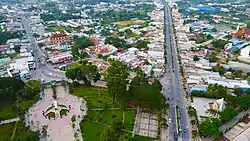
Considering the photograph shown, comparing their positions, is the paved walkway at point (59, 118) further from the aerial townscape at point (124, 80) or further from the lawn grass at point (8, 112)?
the lawn grass at point (8, 112)

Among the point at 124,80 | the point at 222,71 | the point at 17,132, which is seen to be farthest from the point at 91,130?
the point at 222,71

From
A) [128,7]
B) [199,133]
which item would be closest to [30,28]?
[128,7]

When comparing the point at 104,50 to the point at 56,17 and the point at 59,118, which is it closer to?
the point at 59,118

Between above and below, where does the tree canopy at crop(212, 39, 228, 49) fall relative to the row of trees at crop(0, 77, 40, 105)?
above

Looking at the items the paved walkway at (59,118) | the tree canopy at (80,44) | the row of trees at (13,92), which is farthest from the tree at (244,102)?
the tree canopy at (80,44)

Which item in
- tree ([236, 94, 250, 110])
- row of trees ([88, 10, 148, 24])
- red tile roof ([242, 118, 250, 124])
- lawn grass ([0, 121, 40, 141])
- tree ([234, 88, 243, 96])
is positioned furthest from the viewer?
row of trees ([88, 10, 148, 24])

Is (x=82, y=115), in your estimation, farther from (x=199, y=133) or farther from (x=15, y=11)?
(x=15, y=11)

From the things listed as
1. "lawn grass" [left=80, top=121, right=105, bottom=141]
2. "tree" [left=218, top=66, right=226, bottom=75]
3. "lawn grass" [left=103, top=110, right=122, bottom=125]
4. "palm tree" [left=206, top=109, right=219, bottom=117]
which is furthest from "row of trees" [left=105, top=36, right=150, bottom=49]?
"lawn grass" [left=80, top=121, right=105, bottom=141]

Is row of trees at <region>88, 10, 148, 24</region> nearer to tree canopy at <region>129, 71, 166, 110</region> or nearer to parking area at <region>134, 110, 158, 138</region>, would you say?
tree canopy at <region>129, 71, 166, 110</region>
